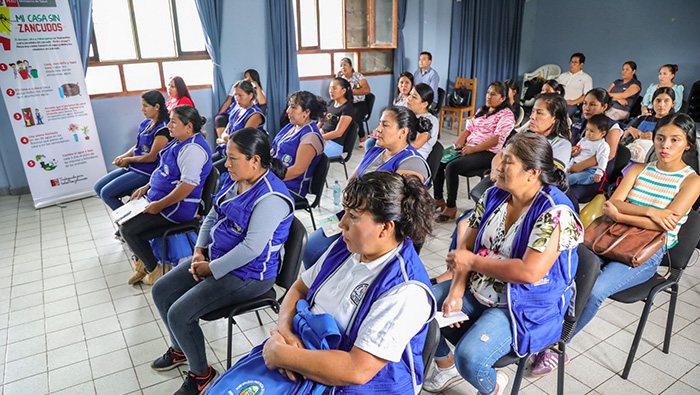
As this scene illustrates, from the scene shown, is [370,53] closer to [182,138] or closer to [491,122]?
[491,122]

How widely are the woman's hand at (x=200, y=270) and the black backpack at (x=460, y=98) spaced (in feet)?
20.4

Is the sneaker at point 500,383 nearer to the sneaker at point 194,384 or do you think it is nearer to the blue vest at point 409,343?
the blue vest at point 409,343

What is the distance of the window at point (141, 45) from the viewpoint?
532 centimetres

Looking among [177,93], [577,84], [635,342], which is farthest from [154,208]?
[577,84]

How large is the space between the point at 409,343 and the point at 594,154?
2.91 m

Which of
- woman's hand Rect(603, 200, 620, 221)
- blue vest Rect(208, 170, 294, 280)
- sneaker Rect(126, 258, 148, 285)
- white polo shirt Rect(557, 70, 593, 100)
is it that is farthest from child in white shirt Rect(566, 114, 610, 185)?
white polo shirt Rect(557, 70, 593, 100)

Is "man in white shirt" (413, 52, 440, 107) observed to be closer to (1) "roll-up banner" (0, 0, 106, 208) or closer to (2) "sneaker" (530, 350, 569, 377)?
(1) "roll-up banner" (0, 0, 106, 208)

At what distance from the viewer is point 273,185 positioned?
2.12 meters

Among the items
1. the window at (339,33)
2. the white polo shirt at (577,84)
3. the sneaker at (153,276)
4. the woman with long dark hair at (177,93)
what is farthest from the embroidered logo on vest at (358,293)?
the white polo shirt at (577,84)

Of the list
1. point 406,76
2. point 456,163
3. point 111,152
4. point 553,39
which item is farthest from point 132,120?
point 553,39

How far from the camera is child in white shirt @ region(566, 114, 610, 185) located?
3434mm

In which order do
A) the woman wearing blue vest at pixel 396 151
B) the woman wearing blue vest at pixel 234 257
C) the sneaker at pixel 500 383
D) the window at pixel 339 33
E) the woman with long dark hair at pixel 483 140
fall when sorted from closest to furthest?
the sneaker at pixel 500 383, the woman wearing blue vest at pixel 234 257, the woman wearing blue vest at pixel 396 151, the woman with long dark hair at pixel 483 140, the window at pixel 339 33

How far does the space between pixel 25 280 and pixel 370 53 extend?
5657 mm

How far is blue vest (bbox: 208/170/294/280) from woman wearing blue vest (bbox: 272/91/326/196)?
1158mm
